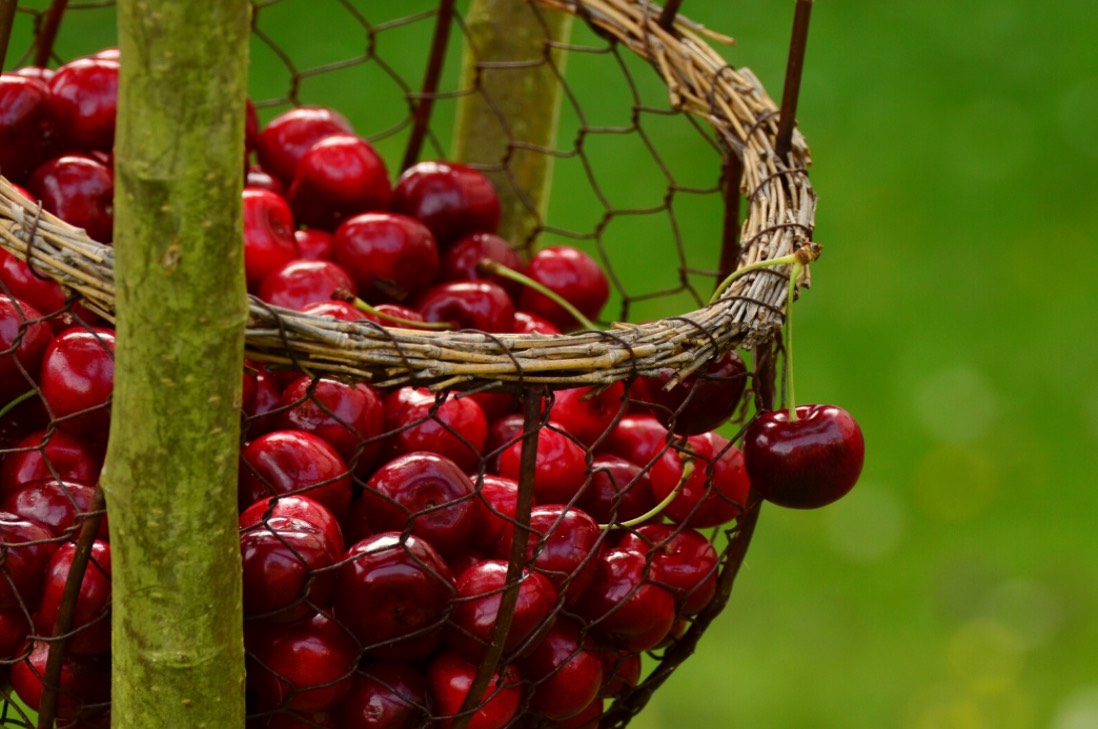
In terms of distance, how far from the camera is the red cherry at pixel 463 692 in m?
0.71

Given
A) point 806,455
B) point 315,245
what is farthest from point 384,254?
point 806,455

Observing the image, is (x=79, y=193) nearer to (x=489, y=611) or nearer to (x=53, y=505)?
(x=53, y=505)

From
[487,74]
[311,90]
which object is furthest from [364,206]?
[311,90]

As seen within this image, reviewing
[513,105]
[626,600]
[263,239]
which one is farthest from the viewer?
[513,105]

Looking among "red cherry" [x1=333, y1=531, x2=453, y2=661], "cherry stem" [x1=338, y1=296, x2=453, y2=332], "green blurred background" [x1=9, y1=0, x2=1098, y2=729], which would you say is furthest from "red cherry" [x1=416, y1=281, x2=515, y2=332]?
"green blurred background" [x1=9, y1=0, x2=1098, y2=729]

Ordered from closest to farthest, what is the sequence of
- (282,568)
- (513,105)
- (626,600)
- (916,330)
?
(282,568), (626,600), (513,105), (916,330)

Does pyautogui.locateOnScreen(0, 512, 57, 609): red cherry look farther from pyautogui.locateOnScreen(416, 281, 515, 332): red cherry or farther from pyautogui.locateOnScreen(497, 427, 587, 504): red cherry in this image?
pyautogui.locateOnScreen(416, 281, 515, 332): red cherry

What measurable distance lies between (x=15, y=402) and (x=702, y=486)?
42 cm

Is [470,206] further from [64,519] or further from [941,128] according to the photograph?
[941,128]

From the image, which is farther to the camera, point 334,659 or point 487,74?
point 487,74

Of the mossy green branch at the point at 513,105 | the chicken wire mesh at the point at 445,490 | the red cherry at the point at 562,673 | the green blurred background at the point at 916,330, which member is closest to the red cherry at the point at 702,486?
the chicken wire mesh at the point at 445,490

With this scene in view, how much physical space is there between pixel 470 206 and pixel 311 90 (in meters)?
1.60

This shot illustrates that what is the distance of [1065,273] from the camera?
2316 mm

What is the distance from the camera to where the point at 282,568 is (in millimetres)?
656
